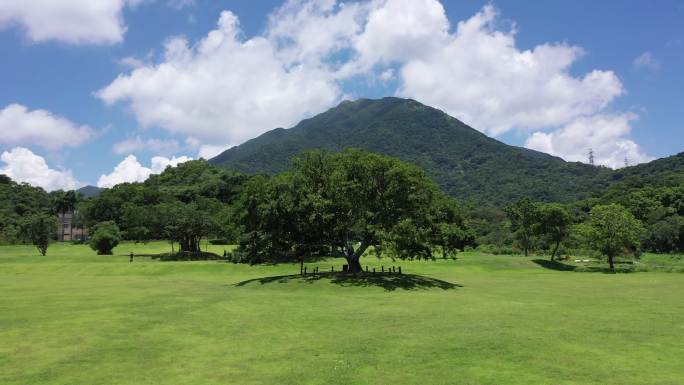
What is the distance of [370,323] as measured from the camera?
21797 mm

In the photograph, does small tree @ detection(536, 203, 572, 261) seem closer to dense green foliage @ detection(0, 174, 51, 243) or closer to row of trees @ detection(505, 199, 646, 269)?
row of trees @ detection(505, 199, 646, 269)

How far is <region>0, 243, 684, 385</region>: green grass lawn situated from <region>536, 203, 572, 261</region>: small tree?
42.4 metres

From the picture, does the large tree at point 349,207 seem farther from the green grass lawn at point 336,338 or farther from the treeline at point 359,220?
the green grass lawn at point 336,338

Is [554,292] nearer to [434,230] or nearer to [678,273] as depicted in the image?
[434,230]

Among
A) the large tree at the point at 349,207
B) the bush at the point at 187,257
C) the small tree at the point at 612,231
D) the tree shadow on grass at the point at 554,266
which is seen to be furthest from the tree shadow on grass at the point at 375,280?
the small tree at the point at 612,231

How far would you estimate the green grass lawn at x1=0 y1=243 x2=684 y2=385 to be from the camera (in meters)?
13.7

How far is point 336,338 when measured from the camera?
18469 mm

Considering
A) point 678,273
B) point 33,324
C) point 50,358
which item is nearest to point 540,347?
point 50,358

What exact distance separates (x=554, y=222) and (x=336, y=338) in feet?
218

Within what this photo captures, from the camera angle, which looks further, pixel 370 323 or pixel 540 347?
pixel 370 323

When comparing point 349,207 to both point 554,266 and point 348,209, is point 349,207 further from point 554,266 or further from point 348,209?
point 554,266

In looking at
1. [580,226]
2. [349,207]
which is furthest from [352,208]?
[580,226]

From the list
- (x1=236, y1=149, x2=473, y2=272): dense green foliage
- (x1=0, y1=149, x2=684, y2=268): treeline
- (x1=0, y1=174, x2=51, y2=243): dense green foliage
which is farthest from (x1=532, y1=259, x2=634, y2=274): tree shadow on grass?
(x1=0, y1=174, x2=51, y2=243): dense green foliage

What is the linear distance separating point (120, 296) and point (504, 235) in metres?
115
